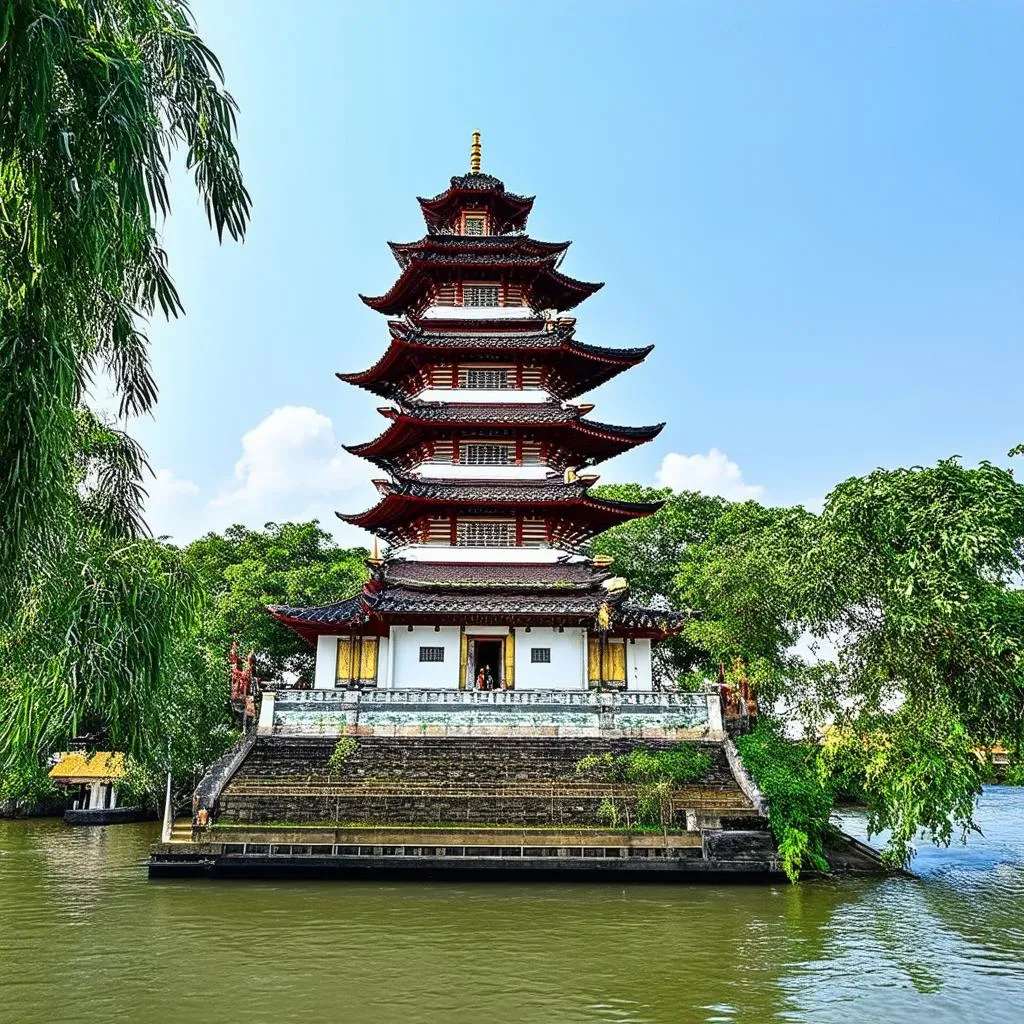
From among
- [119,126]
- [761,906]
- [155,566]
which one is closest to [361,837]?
[761,906]

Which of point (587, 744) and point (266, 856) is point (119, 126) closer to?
point (266, 856)

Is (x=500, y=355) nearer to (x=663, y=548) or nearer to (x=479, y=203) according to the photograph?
(x=479, y=203)

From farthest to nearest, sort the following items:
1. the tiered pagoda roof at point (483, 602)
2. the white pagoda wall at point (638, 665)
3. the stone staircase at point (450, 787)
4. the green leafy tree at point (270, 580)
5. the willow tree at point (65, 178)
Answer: the green leafy tree at point (270, 580), the white pagoda wall at point (638, 665), the tiered pagoda roof at point (483, 602), the stone staircase at point (450, 787), the willow tree at point (65, 178)

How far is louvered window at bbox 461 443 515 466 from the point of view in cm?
2392

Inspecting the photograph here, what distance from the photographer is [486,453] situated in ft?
78.6

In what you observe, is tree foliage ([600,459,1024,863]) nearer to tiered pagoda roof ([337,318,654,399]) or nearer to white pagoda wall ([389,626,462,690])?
white pagoda wall ([389,626,462,690])

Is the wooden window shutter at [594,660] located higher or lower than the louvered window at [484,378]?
lower

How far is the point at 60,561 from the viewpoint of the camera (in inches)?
255

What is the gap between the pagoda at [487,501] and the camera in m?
21.7

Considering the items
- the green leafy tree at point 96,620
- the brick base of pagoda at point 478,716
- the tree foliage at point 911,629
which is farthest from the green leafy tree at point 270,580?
the green leafy tree at point 96,620

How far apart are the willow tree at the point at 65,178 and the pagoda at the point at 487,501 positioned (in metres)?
15.1

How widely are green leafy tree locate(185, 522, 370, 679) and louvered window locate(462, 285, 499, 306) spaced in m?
9.45

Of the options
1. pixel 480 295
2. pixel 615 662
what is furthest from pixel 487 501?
pixel 480 295

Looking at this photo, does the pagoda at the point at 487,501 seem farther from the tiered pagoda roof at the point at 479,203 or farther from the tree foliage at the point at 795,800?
the tree foliage at the point at 795,800
